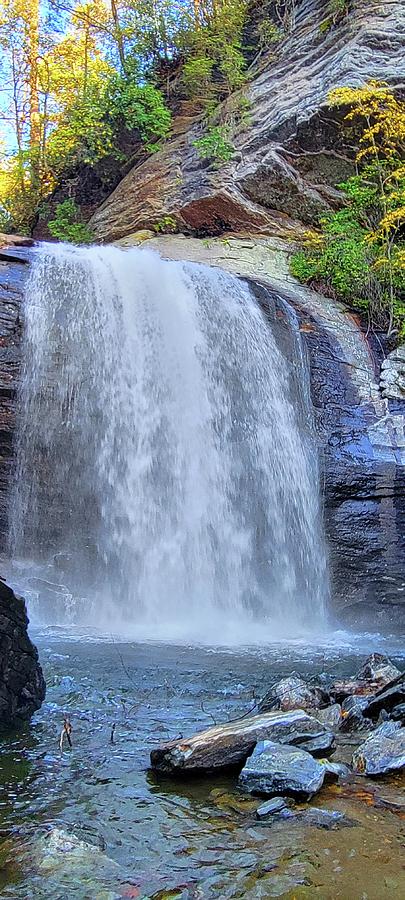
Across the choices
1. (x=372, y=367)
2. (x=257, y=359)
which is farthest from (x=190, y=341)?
(x=372, y=367)

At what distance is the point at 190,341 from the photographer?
10.3m

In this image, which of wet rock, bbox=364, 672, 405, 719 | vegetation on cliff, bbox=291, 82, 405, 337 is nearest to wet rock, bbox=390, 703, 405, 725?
wet rock, bbox=364, 672, 405, 719

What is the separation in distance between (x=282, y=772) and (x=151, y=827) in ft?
2.02

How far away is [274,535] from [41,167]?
13658mm

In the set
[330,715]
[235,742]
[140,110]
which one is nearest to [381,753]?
[235,742]

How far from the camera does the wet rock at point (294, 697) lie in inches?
157

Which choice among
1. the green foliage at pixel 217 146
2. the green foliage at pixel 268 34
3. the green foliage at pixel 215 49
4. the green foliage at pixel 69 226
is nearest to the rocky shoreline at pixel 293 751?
the green foliage at pixel 217 146

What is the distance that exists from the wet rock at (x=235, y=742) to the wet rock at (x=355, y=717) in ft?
1.26

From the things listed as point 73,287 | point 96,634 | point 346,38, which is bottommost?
point 96,634

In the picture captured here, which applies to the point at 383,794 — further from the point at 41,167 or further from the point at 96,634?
the point at 41,167

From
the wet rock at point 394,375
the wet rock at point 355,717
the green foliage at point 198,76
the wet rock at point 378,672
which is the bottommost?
the wet rock at point 378,672

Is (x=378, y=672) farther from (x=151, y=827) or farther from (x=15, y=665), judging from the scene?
(x=151, y=827)

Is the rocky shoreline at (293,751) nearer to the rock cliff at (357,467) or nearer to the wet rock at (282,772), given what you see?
the wet rock at (282,772)

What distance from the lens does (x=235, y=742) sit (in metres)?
3.08
